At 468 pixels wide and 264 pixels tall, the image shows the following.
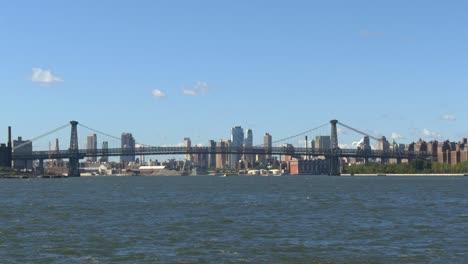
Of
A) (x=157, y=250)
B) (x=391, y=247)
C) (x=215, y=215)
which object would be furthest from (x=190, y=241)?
(x=215, y=215)

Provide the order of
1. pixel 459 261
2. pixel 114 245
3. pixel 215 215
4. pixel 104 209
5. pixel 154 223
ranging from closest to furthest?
pixel 459 261 < pixel 114 245 < pixel 154 223 < pixel 215 215 < pixel 104 209

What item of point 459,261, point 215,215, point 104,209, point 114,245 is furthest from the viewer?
point 104,209

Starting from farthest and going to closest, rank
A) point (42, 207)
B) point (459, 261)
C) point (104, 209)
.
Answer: point (42, 207)
point (104, 209)
point (459, 261)

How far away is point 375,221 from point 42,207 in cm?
2922

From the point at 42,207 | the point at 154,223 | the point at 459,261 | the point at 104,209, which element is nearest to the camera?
the point at 459,261

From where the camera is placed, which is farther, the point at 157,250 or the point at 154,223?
the point at 154,223

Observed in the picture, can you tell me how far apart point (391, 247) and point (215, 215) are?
19942mm

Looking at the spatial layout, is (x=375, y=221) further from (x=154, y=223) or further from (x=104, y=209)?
(x=104, y=209)

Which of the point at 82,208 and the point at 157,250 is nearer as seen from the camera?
the point at 157,250

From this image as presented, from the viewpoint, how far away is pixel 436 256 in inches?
1229

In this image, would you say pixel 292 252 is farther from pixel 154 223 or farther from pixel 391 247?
pixel 154 223

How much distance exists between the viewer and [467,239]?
36438 millimetres

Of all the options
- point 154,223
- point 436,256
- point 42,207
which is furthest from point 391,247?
point 42,207

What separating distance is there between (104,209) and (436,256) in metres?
33.3
